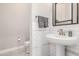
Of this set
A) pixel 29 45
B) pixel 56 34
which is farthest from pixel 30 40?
pixel 56 34

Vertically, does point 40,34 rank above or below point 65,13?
below

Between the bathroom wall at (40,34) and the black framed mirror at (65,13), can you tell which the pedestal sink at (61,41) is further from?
the black framed mirror at (65,13)

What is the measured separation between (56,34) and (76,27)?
1.00 feet

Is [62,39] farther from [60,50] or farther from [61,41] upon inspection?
[60,50]

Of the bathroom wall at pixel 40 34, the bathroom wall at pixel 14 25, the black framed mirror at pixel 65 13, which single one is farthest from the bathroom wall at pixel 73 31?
the bathroom wall at pixel 14 25

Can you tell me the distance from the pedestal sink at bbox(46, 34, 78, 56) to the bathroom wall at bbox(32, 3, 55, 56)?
7cm

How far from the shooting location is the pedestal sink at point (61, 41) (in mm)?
1590

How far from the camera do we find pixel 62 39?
161cm

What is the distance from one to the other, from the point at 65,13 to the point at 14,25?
76cm

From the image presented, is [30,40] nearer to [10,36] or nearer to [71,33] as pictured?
[10,36]

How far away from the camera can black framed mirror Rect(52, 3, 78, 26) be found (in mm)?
1604

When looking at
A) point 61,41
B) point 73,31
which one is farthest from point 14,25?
point 73,31

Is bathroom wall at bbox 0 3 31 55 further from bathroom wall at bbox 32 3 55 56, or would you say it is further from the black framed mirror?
the black framed mirror

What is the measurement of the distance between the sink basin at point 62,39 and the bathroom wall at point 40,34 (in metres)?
0.07
